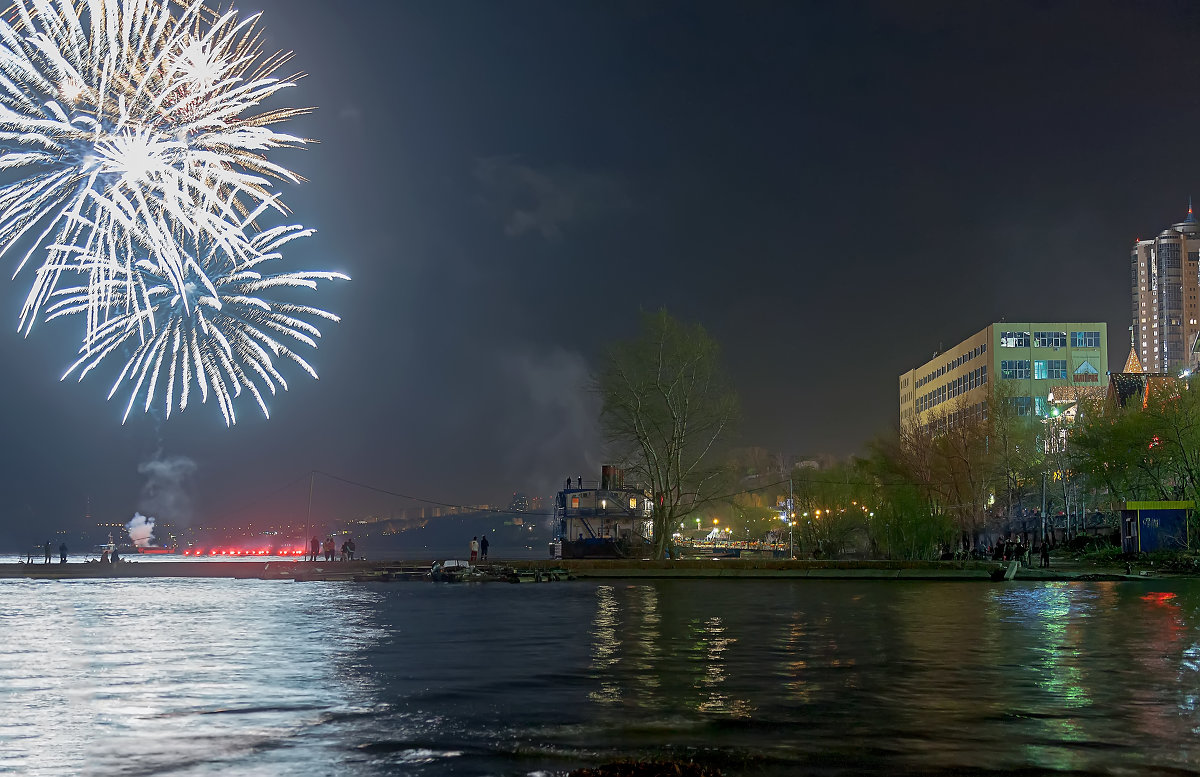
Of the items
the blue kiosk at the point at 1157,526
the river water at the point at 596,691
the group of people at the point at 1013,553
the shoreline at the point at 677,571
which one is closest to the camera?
the river water at the point at 596,691

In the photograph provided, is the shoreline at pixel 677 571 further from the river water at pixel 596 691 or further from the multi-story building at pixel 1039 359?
the multi-story building at pixel 1039 359

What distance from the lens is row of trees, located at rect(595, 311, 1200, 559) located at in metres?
70.4

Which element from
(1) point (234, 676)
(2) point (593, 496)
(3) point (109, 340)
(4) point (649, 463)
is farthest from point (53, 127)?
(2) point (593, 496)

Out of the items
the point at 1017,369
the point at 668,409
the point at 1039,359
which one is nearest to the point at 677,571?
the point at 668,409

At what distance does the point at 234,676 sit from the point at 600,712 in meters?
8.02

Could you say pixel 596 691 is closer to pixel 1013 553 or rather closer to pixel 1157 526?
pixel 1157 526

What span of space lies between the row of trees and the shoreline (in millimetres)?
5145

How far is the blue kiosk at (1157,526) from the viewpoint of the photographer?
6662cm

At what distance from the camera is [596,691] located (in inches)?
719

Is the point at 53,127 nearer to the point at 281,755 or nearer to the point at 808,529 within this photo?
the point at 281,755

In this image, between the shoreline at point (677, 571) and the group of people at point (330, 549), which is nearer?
the shoreline at point (677, 571)

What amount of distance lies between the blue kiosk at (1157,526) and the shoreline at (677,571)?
14.2ft

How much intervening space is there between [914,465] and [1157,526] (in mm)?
21744

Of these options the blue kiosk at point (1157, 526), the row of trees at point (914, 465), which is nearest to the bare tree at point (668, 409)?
the row of trees at point (914, 465)
